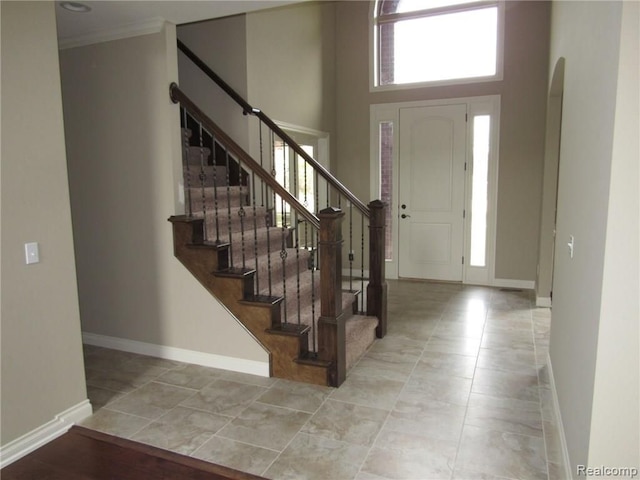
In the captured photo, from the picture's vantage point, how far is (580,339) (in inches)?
78.4

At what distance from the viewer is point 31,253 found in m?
2.44

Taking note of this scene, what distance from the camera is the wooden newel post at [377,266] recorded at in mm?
3871

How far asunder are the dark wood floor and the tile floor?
8cm

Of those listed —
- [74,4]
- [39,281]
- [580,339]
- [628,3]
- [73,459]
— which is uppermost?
[74,4]

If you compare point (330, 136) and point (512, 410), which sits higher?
point (330, 136)

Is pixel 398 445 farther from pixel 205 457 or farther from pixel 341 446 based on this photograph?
pixel 205 457

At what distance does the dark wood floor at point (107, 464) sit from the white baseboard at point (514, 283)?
4.54 meters

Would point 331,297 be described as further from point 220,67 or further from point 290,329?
point 220,67

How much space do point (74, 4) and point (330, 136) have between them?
3.81 meters

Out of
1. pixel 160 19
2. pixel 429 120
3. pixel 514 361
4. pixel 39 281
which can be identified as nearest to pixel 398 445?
pixel 514 361

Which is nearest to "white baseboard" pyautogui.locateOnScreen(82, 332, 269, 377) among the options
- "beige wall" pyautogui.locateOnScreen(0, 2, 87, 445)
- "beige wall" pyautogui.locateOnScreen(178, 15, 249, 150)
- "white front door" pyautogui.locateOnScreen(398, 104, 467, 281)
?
"beige wall" pyautogui.locateOnScreen(0, 2, 87, 445)

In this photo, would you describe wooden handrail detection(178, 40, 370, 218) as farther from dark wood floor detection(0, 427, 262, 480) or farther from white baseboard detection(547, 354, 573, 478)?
dark wood floor detection(0, 427, 262, 480)

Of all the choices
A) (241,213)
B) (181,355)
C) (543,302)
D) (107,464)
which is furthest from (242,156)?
(543,302)

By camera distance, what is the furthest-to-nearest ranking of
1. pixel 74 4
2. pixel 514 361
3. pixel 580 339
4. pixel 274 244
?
1. pixel 274 244
2. pixel 514 361
3. pixel 74 4
4. pixel 580 339
